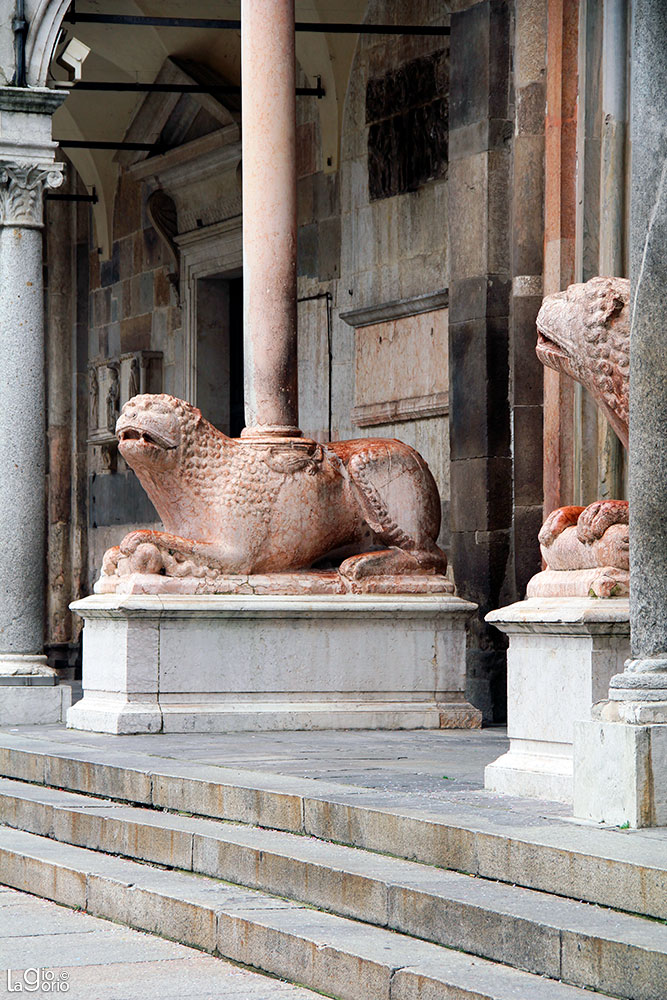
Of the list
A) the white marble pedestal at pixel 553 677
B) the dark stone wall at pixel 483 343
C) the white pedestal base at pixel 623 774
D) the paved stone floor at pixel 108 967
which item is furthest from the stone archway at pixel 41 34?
the white pedestal base at pixel 623 774

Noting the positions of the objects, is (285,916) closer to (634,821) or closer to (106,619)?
(634,821)

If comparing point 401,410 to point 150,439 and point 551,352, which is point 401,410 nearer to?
point 150,439

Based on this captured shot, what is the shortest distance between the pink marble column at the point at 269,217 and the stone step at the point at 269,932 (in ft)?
11.1

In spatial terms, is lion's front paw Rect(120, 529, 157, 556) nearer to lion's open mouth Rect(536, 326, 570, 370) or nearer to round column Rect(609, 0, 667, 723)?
lion's open mouth Rect(536, 326, 570, 370)

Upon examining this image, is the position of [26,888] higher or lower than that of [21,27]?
lower

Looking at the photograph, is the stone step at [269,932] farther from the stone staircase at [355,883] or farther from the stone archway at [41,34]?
the stone archway at [41,34]

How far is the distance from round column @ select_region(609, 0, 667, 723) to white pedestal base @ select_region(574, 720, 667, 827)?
0.12 meters

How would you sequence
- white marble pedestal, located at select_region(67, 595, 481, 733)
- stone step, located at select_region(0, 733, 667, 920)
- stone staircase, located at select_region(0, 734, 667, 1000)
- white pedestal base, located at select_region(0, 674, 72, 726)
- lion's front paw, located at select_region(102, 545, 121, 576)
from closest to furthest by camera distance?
stone staircase, located at select_region(0, 734, 667, 1000) → stone step, located at select_region(0, 733, 667, 920) → white marble pedestal, located at select_region(67, 595, 481, 733) → lion's front paw, located at select_region(102, 545, 121, 576) → white pedestal base, located at select_region(0, 674, 72, 726)

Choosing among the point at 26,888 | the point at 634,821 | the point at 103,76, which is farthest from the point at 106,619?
the point at 103,76

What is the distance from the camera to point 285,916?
5309mm

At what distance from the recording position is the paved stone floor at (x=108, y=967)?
4.88 meters

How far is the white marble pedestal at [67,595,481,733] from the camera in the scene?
9.14 meters

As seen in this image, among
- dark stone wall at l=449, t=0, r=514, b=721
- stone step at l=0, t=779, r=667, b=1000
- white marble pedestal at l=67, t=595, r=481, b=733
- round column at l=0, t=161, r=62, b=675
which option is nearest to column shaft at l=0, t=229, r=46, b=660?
round column at l=0, t=161, r=62, b=675

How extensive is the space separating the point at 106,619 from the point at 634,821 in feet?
14.7
